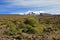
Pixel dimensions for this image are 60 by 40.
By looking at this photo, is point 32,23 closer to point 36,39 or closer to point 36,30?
point 36,30

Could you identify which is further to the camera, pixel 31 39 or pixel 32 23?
pixel 32 23

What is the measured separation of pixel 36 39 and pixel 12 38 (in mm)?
2847

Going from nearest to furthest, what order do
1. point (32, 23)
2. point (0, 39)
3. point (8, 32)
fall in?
point (0, 39) → point (8, 32) → point (32, 23)

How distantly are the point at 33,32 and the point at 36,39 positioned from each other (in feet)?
24.3

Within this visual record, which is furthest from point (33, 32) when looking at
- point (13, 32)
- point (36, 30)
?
point (13, 32)

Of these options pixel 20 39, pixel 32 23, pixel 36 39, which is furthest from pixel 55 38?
pixel 32 23

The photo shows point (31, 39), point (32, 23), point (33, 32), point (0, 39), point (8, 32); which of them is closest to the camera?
point (0, 39)

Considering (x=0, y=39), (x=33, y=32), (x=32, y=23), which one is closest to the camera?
(x=0, y=39)

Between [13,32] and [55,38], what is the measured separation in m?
7.17

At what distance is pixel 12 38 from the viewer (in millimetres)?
26438

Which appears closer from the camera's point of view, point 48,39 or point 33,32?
point 48,39

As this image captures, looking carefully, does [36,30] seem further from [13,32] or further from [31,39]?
[31,39]

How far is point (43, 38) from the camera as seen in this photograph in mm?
25844

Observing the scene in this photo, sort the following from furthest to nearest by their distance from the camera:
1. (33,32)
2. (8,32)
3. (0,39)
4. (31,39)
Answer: (33,32), (8,32), (31,39), (0,39)
